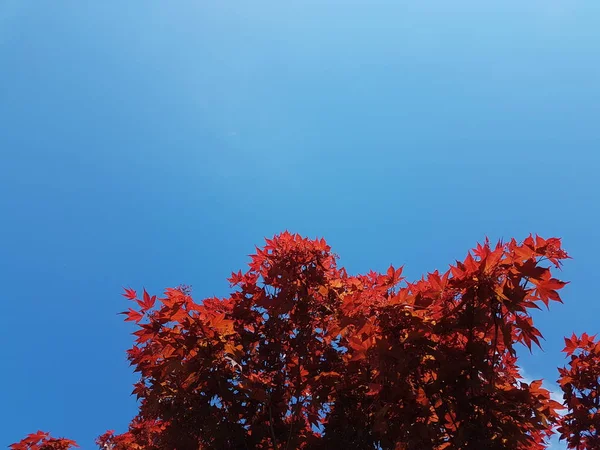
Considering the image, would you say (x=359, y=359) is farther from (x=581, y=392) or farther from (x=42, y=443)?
(x=42, y=443)

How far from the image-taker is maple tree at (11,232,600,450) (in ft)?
11.7

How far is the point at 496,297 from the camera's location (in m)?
3.42

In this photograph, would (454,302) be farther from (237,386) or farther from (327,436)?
(237,386)

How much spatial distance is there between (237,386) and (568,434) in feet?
14.2

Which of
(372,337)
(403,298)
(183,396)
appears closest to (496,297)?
(403,298)

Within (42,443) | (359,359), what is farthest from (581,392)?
(42,443)

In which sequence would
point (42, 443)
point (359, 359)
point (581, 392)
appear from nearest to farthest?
point (359, 359), point (581, 392), point (42, 443)

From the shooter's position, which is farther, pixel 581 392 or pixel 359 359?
pixel 581 392

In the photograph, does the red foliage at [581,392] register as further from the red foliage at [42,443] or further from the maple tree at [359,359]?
the red foliage at [42,443]

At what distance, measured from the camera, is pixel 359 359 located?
160 inches

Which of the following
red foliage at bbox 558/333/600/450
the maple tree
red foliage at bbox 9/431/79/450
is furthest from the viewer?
red foliage at bbox 9/431/79/450

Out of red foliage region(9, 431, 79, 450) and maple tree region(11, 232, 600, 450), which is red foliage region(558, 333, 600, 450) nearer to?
maple tree region(11, 232, 600, 450)

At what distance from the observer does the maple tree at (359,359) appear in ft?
11.7

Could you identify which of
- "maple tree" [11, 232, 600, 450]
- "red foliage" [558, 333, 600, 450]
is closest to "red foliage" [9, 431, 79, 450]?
"maple tree" [11, 232, 600, 450]
